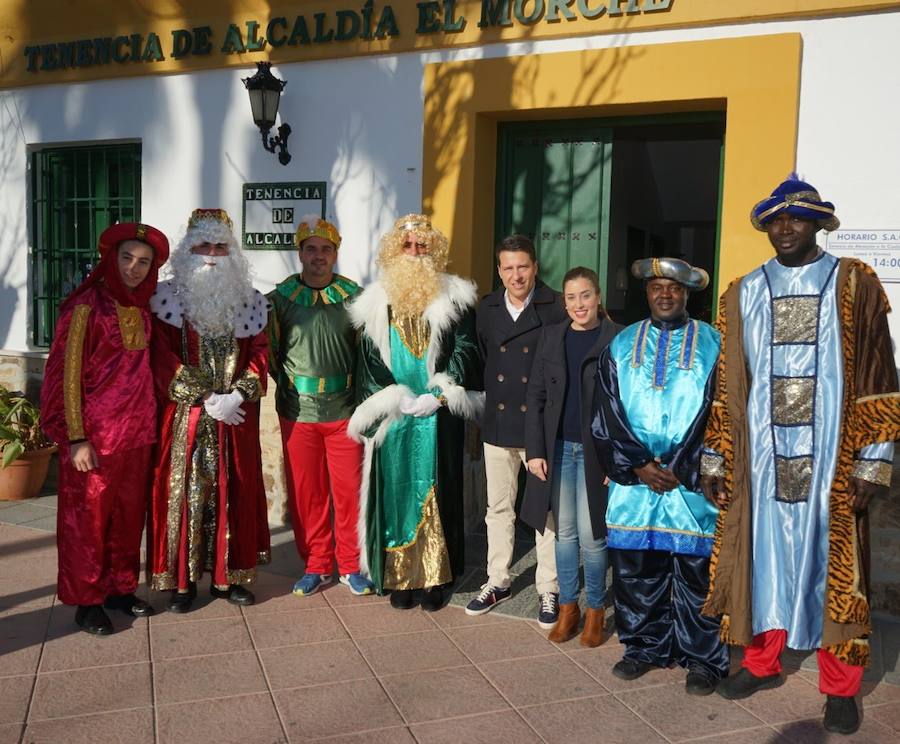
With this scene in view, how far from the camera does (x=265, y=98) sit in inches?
247

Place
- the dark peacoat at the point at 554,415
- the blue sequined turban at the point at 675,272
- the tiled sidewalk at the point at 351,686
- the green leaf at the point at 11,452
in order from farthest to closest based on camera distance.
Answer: the green leaf at the point at 11,452 < the dark peacoat at the point at 554,415 < the blue sequined turban at the point at 675,272 < the tiled sidewalk at the point at 351,686

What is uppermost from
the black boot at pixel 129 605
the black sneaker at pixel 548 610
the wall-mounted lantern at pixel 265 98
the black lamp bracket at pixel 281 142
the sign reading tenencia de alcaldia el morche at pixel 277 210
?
the wall-mounted lantern at pixel 265 98

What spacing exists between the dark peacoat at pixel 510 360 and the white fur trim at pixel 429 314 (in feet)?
0.61

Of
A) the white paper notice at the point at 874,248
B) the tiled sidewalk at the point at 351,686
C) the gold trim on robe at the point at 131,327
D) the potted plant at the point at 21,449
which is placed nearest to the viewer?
the tiled sidewalk at the point at 351,686

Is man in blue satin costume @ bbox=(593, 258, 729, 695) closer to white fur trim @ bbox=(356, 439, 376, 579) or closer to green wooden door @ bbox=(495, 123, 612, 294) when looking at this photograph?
white fur trim @ bbox=(356, 439, 376, 579)

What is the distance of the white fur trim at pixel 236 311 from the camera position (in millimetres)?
4492

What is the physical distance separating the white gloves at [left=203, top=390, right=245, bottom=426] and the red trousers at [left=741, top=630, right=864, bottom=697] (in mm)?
2642

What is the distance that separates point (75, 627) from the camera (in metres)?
4.38

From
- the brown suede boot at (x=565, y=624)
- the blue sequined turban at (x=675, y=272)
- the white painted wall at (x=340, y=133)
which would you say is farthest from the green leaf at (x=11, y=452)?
the blue sequined turban at (x=675, y=272)

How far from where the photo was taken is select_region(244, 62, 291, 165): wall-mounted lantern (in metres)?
6.25

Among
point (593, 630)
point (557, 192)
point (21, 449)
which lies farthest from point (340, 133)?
point (593, 630)

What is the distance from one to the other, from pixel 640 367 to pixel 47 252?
5.83m

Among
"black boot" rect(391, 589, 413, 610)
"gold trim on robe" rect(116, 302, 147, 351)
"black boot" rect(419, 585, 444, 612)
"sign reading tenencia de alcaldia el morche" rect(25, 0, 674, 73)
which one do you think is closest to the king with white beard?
"gold trim on robe" rect(116, 302, 147, 351)

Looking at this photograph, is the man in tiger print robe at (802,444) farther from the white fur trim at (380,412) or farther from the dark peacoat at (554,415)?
the white fur trim at (380,412)
